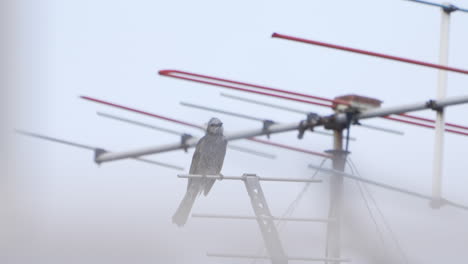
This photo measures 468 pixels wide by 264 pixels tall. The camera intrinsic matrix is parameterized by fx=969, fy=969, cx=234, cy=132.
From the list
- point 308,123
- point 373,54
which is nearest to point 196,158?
point 308,123

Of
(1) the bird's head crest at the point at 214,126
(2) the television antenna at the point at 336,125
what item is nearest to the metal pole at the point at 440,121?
(2) the television antenna at the point at 336,125

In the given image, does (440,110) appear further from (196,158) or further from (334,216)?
(196,158)

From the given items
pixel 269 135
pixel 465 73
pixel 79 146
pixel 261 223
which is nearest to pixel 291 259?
pixel 261 223

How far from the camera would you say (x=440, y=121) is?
30.3ft

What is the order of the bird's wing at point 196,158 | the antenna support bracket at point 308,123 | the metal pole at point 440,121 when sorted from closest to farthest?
the metal pole at point 440,121, the antenna support bracket at point 308,123, the bird's wing at point 196,158

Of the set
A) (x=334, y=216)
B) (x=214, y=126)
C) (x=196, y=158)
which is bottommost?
(x=334, y=216)

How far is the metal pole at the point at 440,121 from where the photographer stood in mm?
8008

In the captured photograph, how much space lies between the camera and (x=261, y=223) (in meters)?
7.23

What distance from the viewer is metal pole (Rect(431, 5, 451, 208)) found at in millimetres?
8008

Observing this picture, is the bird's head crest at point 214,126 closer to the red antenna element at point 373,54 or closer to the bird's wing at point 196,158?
the bird's wing at point 196,158

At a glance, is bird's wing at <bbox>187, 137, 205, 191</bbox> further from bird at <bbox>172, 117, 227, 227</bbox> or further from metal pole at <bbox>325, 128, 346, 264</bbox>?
metal pole at <bbox>325, 128, 346, 264</bbox>

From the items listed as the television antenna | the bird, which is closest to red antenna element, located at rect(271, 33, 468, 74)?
the television antenna

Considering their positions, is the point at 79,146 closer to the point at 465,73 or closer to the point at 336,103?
the point at 336,103

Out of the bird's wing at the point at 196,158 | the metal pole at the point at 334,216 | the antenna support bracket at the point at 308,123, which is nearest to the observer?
the metal pole at the point at 334,216
